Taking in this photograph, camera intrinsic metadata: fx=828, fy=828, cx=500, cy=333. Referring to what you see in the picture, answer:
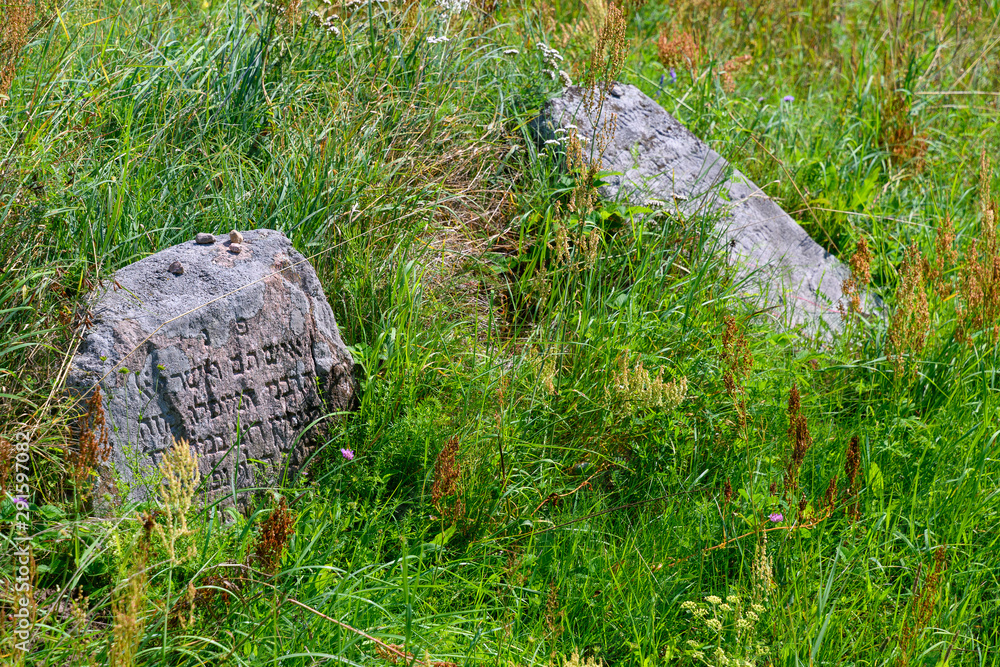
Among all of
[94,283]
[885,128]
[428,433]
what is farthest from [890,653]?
[885,128]

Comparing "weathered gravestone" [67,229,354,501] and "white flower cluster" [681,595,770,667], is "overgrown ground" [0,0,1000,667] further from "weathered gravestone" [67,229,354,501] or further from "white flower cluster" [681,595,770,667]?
"weathered gravestone" [67,229,354,501]

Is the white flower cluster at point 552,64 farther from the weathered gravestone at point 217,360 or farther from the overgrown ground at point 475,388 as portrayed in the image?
the weathered gravestone at point 217,360

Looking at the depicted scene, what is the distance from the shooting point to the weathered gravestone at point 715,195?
373 centimetres

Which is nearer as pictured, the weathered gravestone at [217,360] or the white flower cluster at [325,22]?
the weathered gravestone at [217,360]

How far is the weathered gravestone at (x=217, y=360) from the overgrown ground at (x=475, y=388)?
115 millimetres

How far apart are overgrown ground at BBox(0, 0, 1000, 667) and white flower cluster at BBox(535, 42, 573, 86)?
76 mm

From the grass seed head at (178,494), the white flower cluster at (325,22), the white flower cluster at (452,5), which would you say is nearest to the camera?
the grass seed head at (178,494)

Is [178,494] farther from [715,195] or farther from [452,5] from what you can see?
[452,5]

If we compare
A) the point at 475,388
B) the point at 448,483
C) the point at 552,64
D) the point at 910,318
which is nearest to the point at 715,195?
the point at 910,318

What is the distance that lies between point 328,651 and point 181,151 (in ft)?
6.86

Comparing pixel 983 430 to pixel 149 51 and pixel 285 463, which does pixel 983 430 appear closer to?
pixel 285 463

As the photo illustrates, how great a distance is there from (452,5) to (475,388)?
7.26 feet

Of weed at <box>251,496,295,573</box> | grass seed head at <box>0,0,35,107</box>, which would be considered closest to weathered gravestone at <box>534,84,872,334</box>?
grass seed head at <box>0,0,35,107</box>

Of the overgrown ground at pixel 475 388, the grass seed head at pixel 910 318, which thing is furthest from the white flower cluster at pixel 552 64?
the grass seed head at pixel 910 318
